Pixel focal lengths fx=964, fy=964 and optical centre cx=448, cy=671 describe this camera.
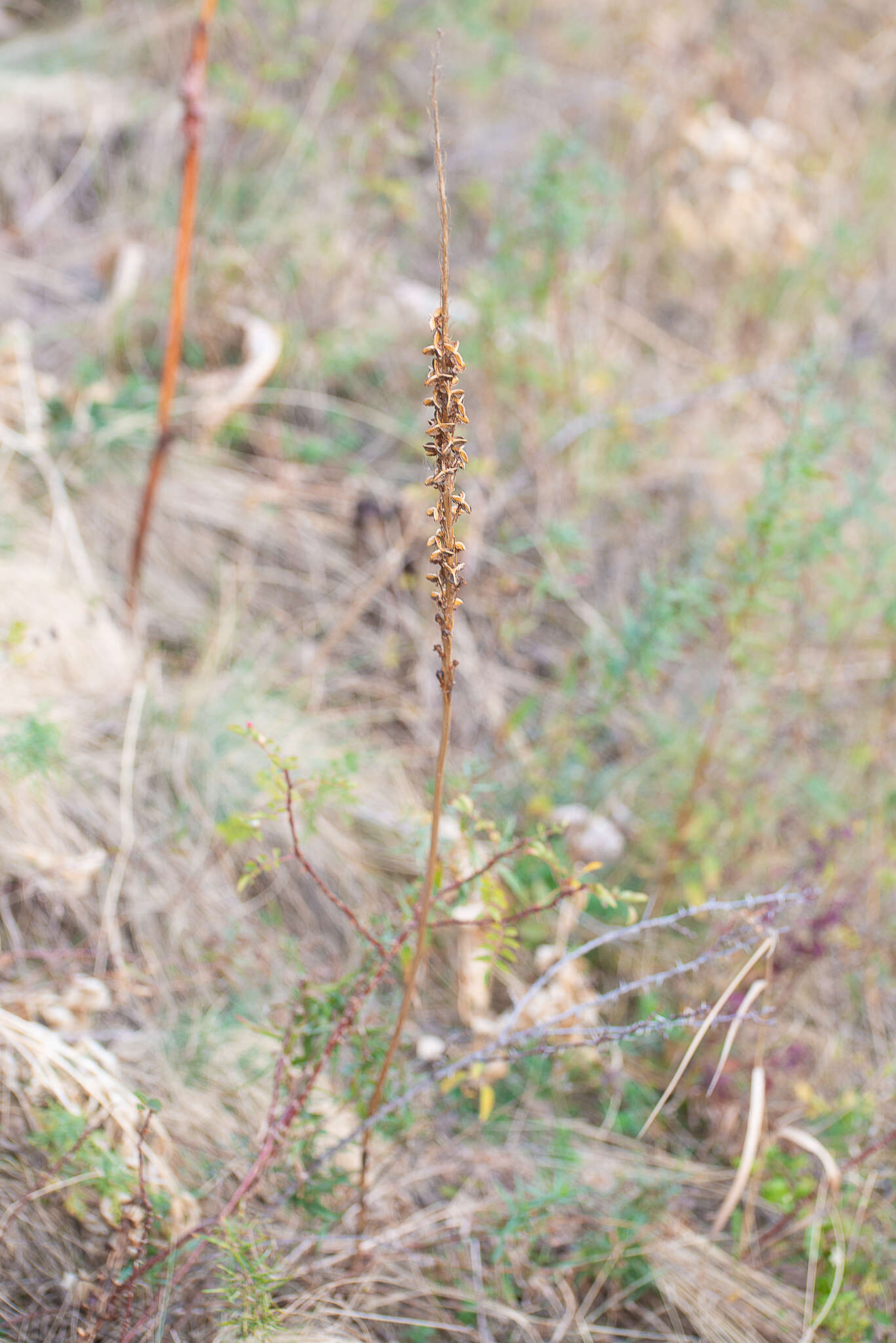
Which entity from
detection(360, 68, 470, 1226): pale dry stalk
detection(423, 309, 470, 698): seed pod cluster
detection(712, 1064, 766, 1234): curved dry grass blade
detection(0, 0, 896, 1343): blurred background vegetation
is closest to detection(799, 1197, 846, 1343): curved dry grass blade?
detection(0, 0, 896, 1343): blurred background vegetation

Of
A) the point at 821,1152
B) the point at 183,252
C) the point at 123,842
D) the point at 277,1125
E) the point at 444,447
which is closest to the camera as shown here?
the point at 444,447

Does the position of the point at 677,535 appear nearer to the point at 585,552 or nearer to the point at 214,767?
the point at 585,552

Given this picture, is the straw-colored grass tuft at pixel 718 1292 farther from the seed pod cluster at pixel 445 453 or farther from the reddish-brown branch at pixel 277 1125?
the seed pod cluster at pixel 445 453

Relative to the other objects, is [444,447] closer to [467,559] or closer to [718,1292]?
[718,1292]

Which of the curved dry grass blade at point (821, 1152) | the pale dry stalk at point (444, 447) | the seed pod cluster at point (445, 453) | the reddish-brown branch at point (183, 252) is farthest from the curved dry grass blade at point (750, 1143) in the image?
the reddish-brown branch at point (183, 252)

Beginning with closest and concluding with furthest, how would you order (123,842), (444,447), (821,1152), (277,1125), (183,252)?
(444,447) < (277,1125) < (821,1152) < (123,842) < (183,252)

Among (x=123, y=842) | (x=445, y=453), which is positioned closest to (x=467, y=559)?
(x=123, y=842)

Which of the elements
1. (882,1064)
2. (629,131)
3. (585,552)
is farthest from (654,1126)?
(629,131)

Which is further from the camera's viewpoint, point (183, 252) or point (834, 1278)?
point (183, 252)

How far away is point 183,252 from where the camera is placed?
1757mm

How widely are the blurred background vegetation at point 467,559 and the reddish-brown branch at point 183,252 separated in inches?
7.6

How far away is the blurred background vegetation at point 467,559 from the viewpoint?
144cm

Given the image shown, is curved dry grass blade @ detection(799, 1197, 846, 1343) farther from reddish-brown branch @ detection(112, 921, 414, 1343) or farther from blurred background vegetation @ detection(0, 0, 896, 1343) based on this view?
reddish-brown branch @ detection(112, 921, 414, 1343)

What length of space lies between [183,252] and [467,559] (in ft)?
2.95
